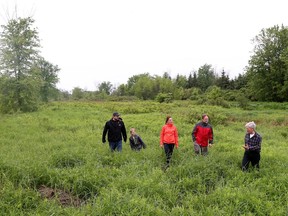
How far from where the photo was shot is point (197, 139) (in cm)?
915

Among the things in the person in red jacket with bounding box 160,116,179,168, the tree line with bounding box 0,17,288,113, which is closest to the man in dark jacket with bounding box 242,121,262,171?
the person in red jacket with bounding box 160,116,179,168

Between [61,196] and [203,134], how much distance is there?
5.00 m

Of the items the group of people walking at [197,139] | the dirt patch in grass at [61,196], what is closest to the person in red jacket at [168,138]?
the group of people walking at [197,139]

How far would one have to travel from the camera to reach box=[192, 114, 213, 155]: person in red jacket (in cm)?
904

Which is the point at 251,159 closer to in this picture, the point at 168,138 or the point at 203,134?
the point at 203,134

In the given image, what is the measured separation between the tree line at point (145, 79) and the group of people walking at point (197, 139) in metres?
20.2

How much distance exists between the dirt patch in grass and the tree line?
2252 cm

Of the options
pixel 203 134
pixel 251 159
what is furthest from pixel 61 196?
pixel 251 159

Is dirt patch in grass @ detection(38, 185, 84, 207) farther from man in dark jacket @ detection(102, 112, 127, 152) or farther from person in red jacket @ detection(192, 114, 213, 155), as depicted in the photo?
person in red jacket @ detection(192, 114, 213, 155)

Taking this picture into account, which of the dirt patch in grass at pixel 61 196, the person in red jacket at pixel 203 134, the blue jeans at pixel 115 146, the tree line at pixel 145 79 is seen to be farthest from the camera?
the tree line at pixel 145 79

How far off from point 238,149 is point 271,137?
5312 millimetres

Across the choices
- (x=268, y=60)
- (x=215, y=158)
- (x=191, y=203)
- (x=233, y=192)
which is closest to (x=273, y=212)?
(x=233, y=192)

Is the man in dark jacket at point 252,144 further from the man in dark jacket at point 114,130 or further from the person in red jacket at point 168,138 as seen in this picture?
the man in dark jacket at point 114,130

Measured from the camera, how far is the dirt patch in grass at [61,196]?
5.98 m
